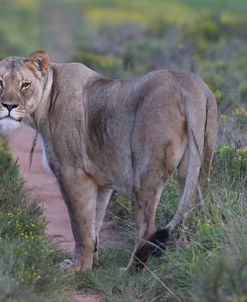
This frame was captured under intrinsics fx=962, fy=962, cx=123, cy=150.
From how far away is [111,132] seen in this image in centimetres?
743

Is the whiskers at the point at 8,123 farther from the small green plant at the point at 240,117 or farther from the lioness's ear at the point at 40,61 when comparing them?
the small green plant at the point at 240,117

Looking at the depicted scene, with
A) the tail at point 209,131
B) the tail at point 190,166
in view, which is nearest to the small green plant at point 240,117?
the tail at point 209,131

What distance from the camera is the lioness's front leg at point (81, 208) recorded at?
7637 millimetres

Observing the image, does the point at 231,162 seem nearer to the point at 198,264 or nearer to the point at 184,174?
the point at 184,174

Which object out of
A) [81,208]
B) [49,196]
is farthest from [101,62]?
[81,208]

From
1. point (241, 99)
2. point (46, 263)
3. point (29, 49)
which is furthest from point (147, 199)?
point (29, 49)

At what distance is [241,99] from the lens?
535 inches

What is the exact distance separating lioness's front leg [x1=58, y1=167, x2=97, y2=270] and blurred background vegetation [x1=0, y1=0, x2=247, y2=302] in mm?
186

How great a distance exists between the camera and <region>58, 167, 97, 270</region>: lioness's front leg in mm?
7637

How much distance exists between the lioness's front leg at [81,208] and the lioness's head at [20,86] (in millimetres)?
584

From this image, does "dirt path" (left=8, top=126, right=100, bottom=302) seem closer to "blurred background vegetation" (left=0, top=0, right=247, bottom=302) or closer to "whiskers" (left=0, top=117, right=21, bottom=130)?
"blurred background vegetation" (left=0, top=0, right=247, bottom=302)

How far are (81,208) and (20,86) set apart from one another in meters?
1.09

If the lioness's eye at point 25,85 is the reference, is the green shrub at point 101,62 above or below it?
below

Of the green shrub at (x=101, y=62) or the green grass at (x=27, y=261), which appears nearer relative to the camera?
the green grass at (x=27, y=261)
